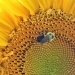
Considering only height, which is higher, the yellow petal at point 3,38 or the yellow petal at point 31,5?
the yellow petal at point 31,5

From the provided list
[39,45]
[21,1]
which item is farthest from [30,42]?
[21,1]

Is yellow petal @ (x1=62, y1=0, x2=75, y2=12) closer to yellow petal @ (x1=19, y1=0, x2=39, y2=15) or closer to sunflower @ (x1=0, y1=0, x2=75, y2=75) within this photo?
sunflower @ (x1=0, y1=0, x2=75, y2=75)

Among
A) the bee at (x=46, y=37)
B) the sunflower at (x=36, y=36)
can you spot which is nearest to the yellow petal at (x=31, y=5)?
the sunflower at (x=36, y=36)

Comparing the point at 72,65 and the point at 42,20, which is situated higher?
the point at 42,20

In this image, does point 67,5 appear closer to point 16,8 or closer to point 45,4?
point 45,4

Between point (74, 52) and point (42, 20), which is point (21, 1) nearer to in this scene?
point (42, 20)

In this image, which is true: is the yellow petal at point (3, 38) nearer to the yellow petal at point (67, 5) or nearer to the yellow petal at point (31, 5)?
the yellow petal at point (31, 5)

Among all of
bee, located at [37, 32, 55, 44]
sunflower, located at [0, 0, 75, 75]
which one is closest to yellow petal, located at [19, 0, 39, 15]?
sunflower, located at [0, 0, 75, 75]
